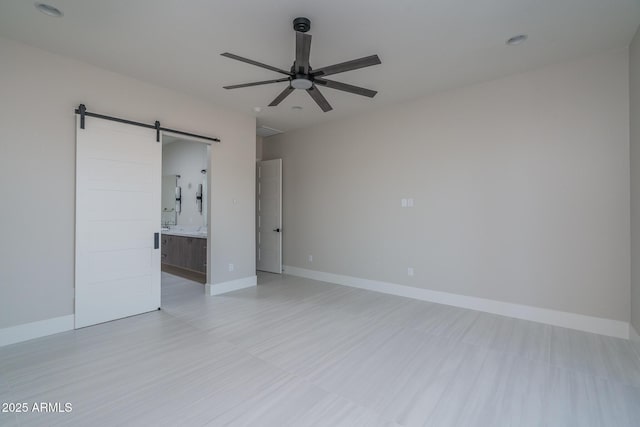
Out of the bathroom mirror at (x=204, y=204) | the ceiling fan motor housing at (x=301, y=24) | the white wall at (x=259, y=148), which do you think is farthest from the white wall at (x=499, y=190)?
the bathroom mirror at (x=204, y=204)

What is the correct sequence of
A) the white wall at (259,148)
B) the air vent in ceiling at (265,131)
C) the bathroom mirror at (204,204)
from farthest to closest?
1. the bathroom mirror at (204,204)
2. the white wall at (259,148)
3. the air vent in ceiling at (265,131)

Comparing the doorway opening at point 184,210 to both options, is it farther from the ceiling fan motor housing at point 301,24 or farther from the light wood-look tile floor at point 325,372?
the ceiling fan motor housing at point 301,24

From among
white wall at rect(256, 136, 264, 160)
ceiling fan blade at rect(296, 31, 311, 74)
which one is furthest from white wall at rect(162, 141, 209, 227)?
ceiling fan blade at rect(296, 31, 311, 74)

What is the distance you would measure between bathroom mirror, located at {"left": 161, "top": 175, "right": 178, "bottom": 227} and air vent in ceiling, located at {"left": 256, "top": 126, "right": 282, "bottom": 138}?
275 centimetres

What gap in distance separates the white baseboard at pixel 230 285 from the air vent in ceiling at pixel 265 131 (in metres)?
2.94

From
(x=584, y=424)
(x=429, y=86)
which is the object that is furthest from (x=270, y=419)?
(x=429, y=86)

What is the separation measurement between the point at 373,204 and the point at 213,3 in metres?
3.49

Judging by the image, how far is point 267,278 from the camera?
580 cm

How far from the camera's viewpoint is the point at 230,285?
16.0 ft

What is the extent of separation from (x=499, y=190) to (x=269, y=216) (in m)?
4.29

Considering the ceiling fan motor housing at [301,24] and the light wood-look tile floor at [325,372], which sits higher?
the ceiling fan motor housing at [301,24]

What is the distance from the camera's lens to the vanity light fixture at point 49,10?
2443 millimetres

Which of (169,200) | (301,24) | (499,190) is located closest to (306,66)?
(301,24)

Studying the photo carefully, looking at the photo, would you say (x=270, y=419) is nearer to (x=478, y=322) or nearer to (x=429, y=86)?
(x=478, y=322)
